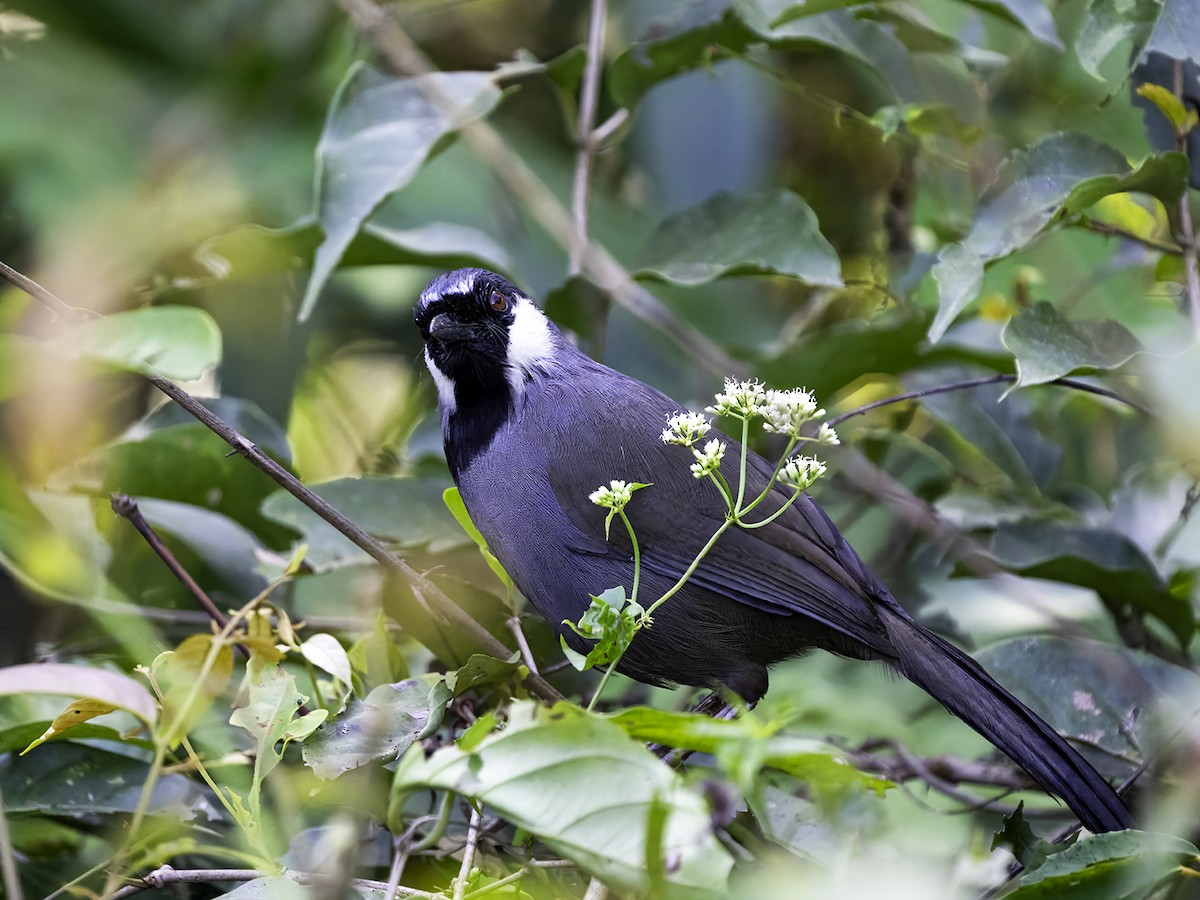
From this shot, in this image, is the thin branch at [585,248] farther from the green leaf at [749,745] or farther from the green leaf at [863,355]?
the green leaf at [749,745]

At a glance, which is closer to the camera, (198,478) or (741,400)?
(741,400)

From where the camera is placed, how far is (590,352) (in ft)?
→ 12.4

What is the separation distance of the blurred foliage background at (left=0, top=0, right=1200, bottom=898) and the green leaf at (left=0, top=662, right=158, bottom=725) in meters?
Answer: 0.01

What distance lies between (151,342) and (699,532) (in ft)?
4.42

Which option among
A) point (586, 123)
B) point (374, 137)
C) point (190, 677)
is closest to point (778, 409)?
point (190, 677)

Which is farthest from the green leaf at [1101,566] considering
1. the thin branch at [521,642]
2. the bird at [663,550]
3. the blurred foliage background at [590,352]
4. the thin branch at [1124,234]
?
the thin branch at [521,642]

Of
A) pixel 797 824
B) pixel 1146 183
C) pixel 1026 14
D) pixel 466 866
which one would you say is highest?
pixel 1026 14

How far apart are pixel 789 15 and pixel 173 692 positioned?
221 centimetres

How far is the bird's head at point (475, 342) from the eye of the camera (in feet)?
10.7

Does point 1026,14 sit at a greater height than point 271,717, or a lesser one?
greater

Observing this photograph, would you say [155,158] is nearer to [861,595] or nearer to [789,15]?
[789,15]

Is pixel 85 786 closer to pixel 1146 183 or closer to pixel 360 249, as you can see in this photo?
pixel 360 249

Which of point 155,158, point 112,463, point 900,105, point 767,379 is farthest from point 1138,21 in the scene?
point 155,158

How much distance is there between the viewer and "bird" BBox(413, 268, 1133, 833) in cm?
294
